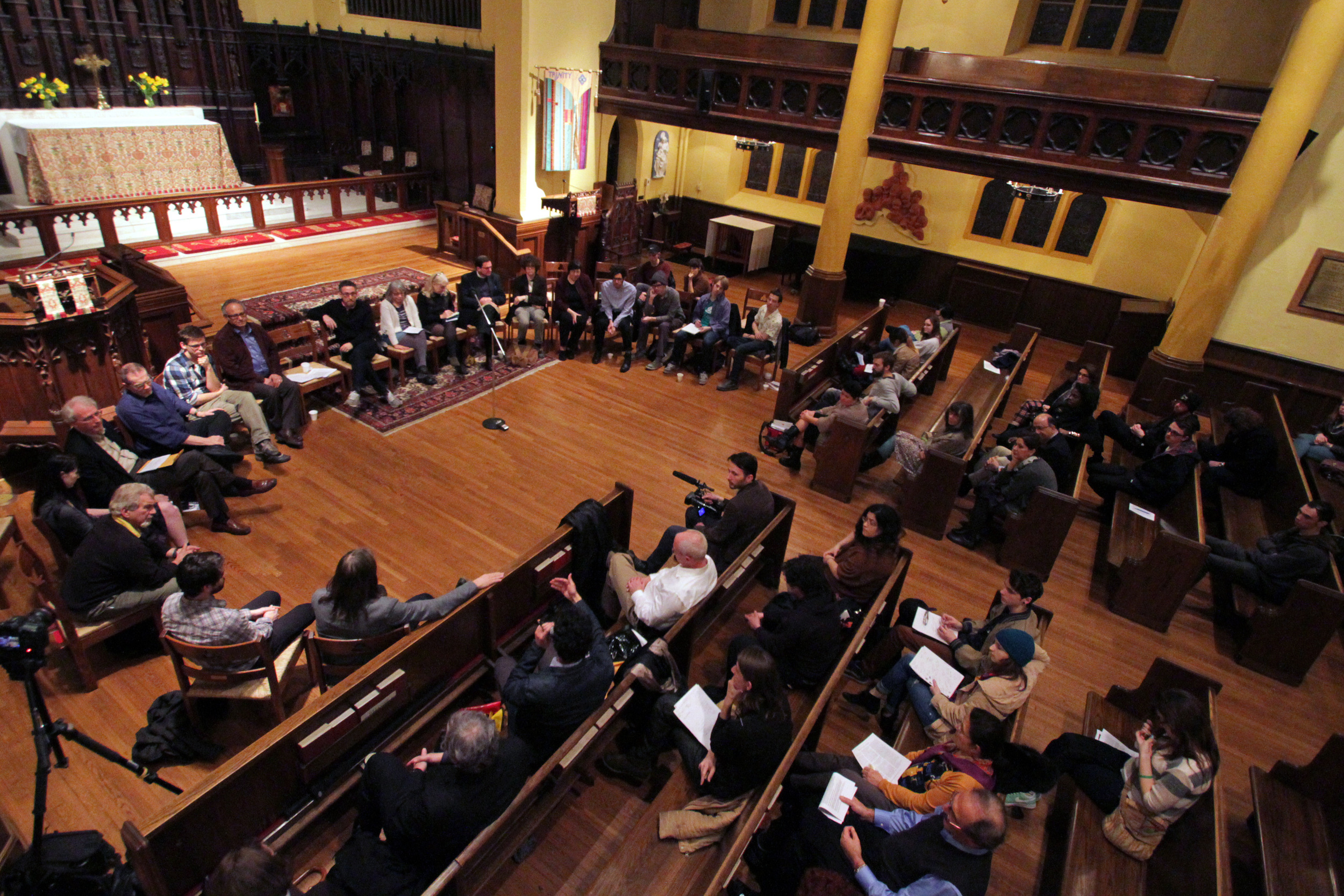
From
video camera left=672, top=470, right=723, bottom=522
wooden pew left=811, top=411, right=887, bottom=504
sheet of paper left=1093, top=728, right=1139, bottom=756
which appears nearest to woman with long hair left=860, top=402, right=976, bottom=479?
wooden pew left=811, top=411, right=887, bottom=504

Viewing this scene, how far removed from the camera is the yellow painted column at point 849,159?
26.6ft

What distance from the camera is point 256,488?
5.18 meters

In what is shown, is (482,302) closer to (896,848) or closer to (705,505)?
(705,505)

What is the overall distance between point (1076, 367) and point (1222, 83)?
10.6ft

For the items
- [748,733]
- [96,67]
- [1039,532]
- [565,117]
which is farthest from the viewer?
[96,67]

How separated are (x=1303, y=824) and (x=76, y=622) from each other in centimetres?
601

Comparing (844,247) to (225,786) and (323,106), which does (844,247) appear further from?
(323,106)

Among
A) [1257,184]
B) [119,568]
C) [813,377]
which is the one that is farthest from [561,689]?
[1257,184]

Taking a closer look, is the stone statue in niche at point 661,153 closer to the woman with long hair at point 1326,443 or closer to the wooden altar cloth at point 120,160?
the wooden altar cloth at point 120,160

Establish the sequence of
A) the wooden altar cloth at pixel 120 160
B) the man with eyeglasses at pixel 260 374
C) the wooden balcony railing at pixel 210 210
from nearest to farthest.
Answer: the man with eyeglasses at pixel 260 374
the wooden balcony railing at pixel 210 210
the wooden altar cloth at pixel 120 160

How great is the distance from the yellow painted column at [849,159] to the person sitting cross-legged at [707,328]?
7.02ft

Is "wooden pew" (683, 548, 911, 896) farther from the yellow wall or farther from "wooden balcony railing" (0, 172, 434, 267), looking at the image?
"wooden balcony railing" (0, 172, 434, 267)

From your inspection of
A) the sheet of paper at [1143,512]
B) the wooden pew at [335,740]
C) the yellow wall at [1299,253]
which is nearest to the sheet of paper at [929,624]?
the wooden pew at [335,740]

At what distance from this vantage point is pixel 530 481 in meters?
5.68
